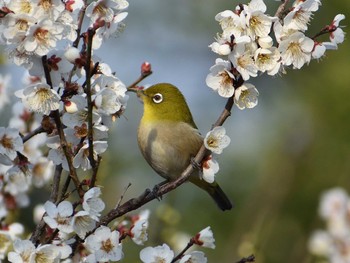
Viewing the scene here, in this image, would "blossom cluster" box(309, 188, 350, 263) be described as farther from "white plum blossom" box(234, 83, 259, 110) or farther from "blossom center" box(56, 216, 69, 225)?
"blossom center" box(56, 216, 69, 225)

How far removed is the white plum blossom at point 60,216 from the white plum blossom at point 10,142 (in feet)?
1.06

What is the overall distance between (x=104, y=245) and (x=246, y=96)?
0.73m

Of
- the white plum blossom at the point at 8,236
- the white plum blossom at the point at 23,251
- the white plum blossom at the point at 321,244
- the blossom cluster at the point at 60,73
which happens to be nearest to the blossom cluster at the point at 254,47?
the blossom cluster at the point at 60,73

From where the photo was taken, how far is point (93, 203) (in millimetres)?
2545

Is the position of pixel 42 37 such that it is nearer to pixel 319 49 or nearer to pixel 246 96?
pixel 246 96

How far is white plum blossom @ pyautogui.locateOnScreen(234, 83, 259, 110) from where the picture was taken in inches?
104

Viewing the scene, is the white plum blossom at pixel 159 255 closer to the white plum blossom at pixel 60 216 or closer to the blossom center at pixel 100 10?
the white plum blossom at pixel 60 216

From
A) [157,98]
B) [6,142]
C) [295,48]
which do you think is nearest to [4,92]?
[157,98]

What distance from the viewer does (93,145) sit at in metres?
2.74

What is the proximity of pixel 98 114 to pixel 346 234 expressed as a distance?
3.25m

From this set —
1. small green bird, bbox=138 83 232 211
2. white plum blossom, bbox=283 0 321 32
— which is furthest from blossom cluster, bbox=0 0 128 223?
small green bird, bbox=138 83 232 211

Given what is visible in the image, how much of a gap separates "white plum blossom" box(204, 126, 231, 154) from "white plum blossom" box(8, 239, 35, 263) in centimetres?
71

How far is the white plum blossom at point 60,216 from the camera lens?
99.6 inches

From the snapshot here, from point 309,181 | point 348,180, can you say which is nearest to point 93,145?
point 348,180
